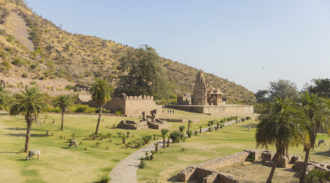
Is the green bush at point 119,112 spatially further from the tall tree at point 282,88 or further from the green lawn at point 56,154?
the tall tree at point 282,88

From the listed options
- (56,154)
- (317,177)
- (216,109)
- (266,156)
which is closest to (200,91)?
(216,109)

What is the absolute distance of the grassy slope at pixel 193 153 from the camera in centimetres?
1855

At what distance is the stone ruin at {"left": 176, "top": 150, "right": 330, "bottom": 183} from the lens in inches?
666

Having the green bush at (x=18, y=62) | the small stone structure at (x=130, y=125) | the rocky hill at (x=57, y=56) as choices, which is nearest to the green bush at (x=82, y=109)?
the small stone structure at (x=130, y=125)

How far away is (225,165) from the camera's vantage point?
21.3 metres

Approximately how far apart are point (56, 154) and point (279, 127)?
19.0 metres

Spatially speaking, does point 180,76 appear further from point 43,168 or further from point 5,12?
point 43,168

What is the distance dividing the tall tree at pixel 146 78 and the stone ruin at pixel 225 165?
39.1 m

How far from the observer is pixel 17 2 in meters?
130

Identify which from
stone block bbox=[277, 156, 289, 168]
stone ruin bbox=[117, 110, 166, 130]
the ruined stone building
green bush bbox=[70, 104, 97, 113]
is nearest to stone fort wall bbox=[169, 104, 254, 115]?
the ruined stone building

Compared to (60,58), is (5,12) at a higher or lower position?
higher

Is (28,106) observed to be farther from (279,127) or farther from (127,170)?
(279,127)

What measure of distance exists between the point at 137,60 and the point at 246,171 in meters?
48.3

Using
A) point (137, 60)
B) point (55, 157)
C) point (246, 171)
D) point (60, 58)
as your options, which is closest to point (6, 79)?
point (137, 60)
